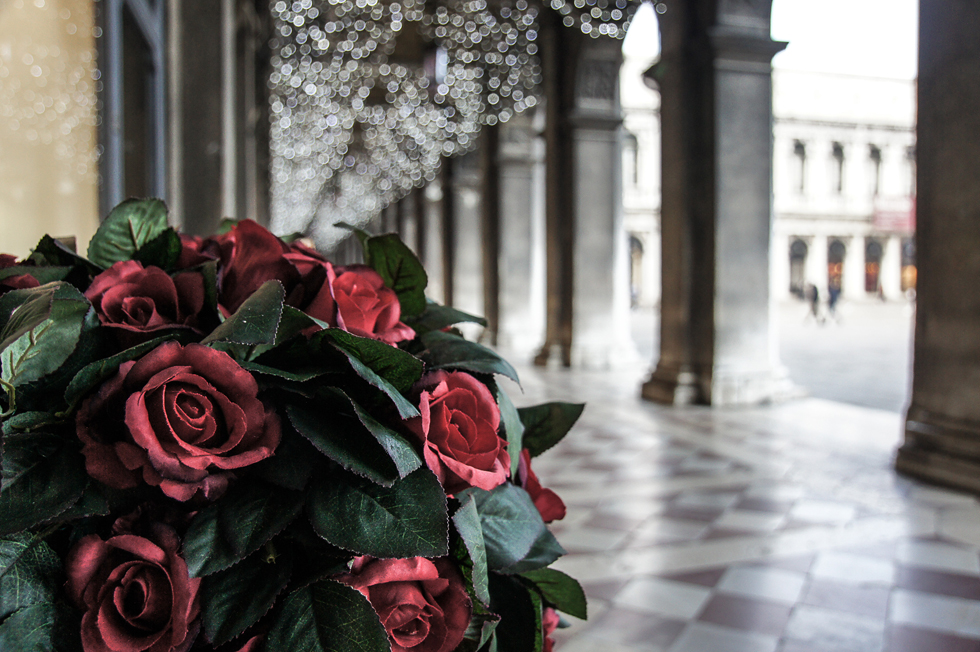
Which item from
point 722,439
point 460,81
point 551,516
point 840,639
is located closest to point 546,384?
point 722,439

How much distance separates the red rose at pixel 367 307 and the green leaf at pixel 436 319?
7 cm

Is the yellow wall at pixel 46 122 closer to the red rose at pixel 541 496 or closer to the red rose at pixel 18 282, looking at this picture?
the red rose at pixel 18 282

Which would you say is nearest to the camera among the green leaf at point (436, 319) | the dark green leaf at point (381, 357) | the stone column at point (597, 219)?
the dark green leaf at point (381, 357)

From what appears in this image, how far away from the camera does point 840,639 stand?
2453mm

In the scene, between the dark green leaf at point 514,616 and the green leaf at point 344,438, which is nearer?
the green leaf at point 344,438

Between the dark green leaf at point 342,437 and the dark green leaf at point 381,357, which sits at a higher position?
the dark green leaf at point 381,357

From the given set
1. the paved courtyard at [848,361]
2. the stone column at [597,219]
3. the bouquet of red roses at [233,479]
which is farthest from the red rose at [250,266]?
the stone column at [597,219]

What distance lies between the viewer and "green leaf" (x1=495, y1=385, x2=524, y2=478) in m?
0.75

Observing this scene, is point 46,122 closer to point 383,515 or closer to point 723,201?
point 383,515

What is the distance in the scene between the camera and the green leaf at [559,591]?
0.80m

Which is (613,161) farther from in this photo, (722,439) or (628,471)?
(628,471)

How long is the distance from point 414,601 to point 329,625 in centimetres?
8

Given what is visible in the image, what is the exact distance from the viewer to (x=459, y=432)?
0.65m

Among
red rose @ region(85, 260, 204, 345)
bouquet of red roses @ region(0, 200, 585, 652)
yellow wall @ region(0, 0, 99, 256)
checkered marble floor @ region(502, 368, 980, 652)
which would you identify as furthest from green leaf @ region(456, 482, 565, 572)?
checkered marble floor @ region(502, 368, 980, 652)
